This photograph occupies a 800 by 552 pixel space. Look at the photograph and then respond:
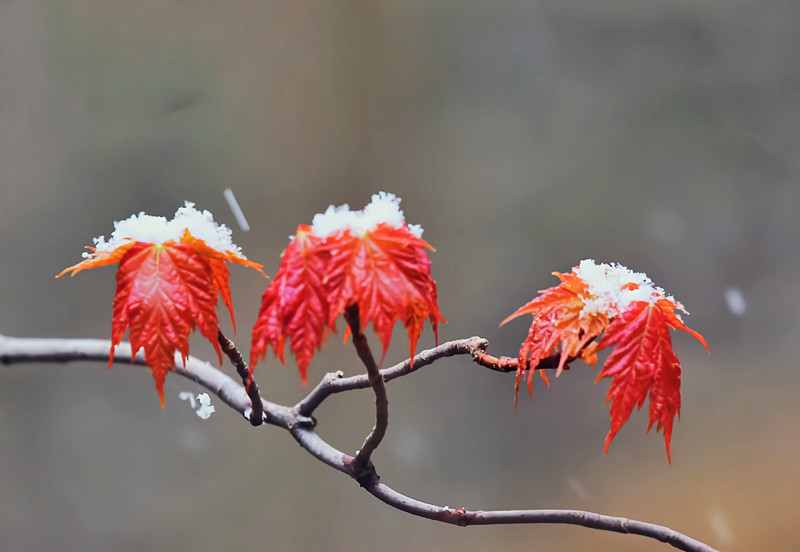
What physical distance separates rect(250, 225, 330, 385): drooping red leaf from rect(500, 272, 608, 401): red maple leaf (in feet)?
0.63

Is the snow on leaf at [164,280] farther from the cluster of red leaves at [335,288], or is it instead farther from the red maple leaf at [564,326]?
the red maple leaf at [564,326]

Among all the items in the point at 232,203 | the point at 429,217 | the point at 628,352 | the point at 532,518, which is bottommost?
the point at 532,518

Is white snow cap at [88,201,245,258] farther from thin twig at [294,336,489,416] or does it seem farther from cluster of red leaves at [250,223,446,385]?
thin twig at [294,336,489,416]

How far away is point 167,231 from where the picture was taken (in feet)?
1.71

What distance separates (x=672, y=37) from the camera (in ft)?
3.53

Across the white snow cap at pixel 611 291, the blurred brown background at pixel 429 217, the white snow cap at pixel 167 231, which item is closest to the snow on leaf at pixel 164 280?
the white snow cap at pixel 167 231

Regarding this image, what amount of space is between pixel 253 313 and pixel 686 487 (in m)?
0.92

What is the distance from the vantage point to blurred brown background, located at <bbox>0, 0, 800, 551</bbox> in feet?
3.00

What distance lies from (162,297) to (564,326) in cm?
38

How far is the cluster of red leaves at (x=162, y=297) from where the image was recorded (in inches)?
18.6

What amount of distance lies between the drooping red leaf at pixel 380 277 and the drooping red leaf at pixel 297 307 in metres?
0.01

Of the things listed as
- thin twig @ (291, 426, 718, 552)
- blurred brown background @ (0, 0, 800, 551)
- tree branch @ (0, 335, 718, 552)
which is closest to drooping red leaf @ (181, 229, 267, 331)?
tree branch @ (0, 335, 718, 552)

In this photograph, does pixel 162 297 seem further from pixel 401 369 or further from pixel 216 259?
pixel 401 369

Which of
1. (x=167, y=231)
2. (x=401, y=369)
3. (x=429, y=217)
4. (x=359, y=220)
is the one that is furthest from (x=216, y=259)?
(x=429, y=217)
